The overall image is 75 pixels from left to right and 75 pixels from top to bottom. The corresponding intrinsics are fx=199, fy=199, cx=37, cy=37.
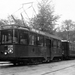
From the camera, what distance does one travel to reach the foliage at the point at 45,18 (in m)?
34.3

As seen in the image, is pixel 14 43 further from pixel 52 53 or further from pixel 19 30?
pixel 52 53

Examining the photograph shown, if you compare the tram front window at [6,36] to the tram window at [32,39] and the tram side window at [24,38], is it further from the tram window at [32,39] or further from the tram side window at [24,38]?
the tram window at [32,39]

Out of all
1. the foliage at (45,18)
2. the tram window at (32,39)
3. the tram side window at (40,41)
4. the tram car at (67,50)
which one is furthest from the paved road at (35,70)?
the foliage at (45,18)

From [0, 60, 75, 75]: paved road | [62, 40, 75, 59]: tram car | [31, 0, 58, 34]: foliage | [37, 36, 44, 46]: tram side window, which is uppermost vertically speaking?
[31, 0, 58, 34]: foliage

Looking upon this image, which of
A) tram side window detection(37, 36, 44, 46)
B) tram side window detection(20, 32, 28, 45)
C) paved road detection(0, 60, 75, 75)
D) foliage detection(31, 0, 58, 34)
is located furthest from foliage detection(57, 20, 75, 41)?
paved road detection(0, 60, 75, 75)

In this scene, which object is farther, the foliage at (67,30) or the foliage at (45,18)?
the foliage at (67,30)

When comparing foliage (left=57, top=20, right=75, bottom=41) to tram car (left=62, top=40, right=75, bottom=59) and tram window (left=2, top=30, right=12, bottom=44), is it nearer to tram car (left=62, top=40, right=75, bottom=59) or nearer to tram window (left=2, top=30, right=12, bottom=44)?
tram car (left=62, top=40, right=75, bottom=59)

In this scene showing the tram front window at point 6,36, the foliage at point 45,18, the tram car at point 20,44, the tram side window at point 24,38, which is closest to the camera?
the tram car at point 20,44

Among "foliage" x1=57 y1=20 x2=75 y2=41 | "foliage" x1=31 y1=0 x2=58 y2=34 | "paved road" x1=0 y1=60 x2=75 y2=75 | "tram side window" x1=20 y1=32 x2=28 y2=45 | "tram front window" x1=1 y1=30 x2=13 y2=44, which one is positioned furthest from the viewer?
"foliage" x1=57 y1=20 x2=75 y2=41

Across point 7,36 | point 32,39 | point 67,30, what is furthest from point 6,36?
point 67,30

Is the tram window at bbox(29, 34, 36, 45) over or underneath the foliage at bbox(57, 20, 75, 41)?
underneath

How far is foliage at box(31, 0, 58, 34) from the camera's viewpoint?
34.3m

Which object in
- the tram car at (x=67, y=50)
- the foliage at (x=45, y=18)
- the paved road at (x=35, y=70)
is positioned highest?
the foliage at (x=45, y=18)

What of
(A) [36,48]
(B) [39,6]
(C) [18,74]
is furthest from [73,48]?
(C) [18,74]
